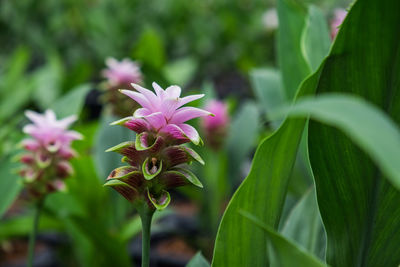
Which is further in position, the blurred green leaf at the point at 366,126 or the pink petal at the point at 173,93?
the pink petal at the point at 173,93

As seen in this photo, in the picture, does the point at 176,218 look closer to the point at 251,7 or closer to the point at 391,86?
the point at 391,86

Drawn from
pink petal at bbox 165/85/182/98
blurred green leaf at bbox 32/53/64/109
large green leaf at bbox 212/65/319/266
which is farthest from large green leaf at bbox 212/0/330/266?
blurred green leaf at bbox 32/53/64/109

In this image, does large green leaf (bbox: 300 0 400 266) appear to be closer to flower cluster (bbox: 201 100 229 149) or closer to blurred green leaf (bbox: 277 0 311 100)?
blurred green leaf (bbox: 277 0 311 100)

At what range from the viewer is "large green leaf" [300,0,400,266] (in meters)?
0.46

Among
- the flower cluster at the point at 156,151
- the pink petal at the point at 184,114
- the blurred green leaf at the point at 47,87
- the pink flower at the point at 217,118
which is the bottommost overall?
the flower cluster at the point at 156,151

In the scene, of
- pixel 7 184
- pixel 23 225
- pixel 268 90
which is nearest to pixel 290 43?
pixel 268 90

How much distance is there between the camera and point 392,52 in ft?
1.54

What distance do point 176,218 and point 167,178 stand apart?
1148 mm

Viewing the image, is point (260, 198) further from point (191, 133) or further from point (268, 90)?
point (268, 90)

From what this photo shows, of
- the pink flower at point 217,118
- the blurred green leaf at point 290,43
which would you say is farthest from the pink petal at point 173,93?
the pink flower at point 217,118

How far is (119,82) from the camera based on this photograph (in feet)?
3.67

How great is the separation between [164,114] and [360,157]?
213 mm

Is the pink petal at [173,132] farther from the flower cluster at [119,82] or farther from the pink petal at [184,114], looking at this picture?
the flower cluster at [119,82]

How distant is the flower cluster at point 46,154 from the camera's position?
737 mm
